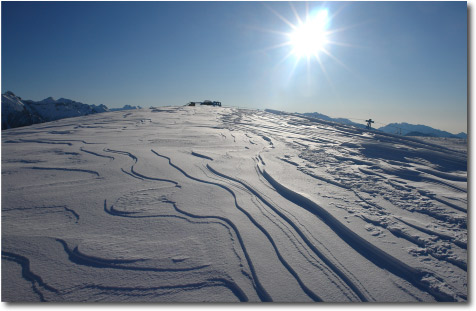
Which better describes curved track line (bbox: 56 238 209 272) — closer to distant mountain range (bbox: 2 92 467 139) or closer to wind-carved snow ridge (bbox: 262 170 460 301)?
wind-carved snow ridge (bbox: 262 170 460 301)

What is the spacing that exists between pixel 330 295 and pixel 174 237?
1.20 meters

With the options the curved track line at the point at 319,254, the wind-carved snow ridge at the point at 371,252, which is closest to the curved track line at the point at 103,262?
the curved track line at the point at 319,254

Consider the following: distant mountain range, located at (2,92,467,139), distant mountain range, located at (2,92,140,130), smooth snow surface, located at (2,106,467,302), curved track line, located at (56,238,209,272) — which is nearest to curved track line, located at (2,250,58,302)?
smooth snow surface, located at (2,106,467,302)

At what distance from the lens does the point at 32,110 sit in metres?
66.9

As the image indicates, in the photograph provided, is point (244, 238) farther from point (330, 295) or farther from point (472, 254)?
point (472, 254)

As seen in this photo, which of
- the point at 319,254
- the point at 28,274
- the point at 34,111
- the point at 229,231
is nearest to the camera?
the point at 28,274

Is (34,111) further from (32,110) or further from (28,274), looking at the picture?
(28,274)

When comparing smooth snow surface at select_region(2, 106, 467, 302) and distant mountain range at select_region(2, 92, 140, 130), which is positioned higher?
distant mountain range at select_region(2, 92, 140, 130)

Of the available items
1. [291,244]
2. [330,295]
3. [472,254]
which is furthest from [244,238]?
[472,254]

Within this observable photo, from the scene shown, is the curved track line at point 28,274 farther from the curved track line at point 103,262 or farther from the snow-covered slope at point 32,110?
the snow-covered slope at point 32,110

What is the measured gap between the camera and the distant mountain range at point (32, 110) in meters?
→ 52.0

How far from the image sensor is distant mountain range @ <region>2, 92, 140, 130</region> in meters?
52.0

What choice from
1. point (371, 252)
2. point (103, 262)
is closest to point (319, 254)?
point (371, 252)

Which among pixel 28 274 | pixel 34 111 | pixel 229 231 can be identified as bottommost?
pixel 28 274
